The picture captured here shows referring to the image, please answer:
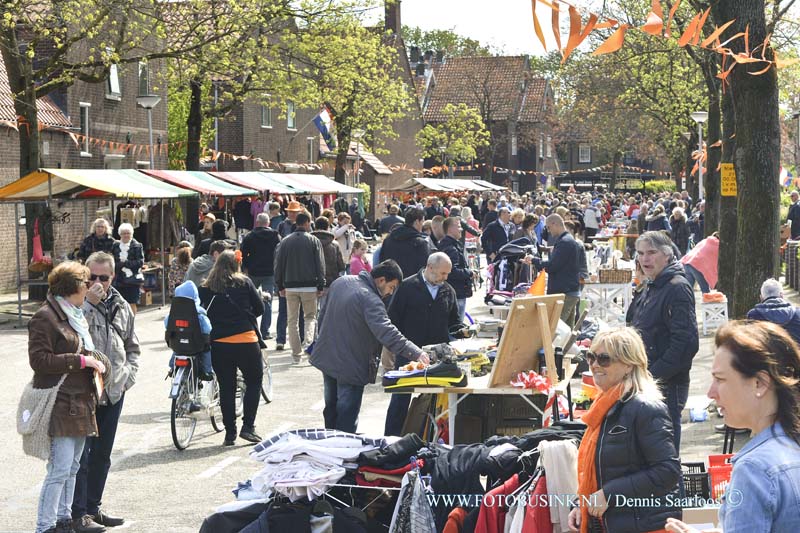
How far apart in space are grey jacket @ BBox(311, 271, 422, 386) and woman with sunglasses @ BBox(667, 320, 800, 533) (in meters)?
5.94

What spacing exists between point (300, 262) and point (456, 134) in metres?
61.0

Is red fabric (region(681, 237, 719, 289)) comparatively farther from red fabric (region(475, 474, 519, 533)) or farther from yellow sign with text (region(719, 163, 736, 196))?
red fabric (region(475, 474, 519, 533))

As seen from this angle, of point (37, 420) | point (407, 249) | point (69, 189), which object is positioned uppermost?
point (69, 189)

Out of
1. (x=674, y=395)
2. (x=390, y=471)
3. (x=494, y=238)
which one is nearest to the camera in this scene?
(x=390, y=471)

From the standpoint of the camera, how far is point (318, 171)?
5603 cm

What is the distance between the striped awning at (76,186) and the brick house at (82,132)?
453 cm

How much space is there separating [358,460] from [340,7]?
26618 mm

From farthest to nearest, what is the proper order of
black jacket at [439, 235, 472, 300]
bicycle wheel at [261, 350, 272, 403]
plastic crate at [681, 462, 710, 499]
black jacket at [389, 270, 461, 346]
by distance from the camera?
black jacket at [439, 235, 472, 300] < bicycle wheel at [261, 350, 272, 403] < black jacket at [389, 270, 461, 346] < plastic crate at [681, 462, 710, 499]

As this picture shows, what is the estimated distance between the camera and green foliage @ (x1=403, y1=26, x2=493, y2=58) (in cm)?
9378

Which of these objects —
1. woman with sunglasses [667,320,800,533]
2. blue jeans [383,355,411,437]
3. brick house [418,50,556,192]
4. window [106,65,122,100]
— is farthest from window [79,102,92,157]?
brick house [418,50,556,192]

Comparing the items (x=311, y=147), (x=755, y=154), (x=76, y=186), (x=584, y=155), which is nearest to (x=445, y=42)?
(x=584, y=155)

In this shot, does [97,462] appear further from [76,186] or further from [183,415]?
[76,186]

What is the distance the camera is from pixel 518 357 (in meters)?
8.76

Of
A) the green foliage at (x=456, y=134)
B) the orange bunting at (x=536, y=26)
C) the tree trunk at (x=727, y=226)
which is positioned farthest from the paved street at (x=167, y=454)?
the green foliage at (x=456, y=134)
